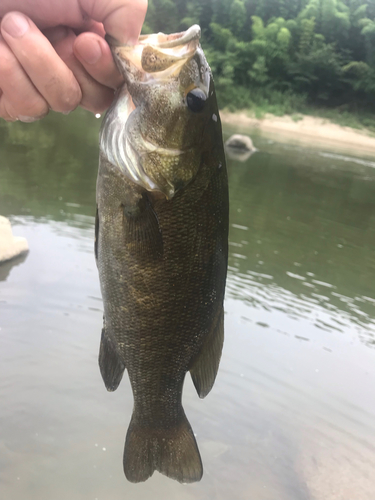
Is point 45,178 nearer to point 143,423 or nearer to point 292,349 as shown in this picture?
point 292,349

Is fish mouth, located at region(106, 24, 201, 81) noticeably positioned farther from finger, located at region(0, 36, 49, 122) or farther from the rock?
the rock

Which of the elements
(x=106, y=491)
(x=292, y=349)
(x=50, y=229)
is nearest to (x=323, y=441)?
(x=292, y=349)

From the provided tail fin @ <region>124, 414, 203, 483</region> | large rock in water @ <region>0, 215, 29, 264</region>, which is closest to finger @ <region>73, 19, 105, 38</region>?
tail fin @ <region>124, 414, 203, 483</region>

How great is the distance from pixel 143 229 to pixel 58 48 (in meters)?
0.70

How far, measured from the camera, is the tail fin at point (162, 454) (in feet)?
6.12

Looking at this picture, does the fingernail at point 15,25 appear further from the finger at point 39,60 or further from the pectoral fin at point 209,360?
the pectoral fin at point 209,360

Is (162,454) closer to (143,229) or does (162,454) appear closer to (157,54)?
(143,229)

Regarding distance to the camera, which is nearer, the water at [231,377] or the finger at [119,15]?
the finger at [119,15]

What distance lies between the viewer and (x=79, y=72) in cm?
155

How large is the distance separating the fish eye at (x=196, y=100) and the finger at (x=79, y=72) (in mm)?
334

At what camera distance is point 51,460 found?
3.46 metres

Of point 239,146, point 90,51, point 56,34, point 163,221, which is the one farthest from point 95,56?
point 239,146

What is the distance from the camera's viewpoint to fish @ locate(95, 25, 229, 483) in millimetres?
1453

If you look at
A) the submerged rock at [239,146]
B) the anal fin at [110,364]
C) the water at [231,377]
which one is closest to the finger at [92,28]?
the anal fin at [110,364]
